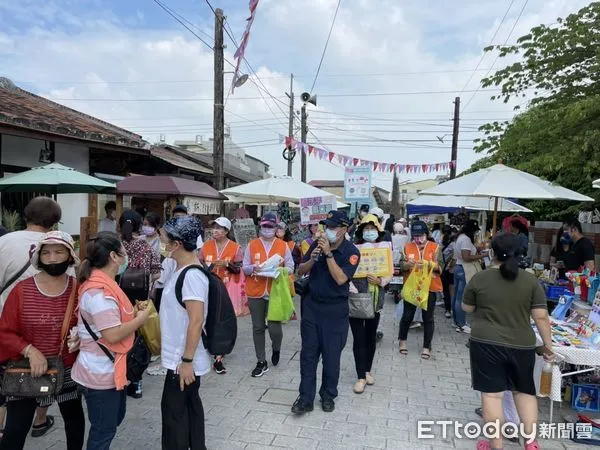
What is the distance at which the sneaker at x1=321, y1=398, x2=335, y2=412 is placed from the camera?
12.5 feet

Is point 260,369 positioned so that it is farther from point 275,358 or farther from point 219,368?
point 219,368

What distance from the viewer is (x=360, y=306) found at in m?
4.16

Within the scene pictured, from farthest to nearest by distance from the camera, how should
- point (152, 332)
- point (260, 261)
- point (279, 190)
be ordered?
1. point (279, 190)
2. point (260, 261)
3. point (152, 332)

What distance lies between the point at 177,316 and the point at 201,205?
8.16m

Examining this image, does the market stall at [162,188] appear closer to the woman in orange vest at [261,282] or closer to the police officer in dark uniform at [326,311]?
the woman in orange vest at [261,282]

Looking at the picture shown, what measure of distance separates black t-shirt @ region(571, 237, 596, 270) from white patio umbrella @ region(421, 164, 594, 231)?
2.16 ft

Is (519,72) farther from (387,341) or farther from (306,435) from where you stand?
(306,435)

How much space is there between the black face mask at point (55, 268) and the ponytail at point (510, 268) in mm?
2932

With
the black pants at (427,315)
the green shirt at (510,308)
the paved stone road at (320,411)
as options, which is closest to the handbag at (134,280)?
the paved stone road at (320,411)

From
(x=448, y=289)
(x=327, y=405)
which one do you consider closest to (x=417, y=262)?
(x=327, y=405)

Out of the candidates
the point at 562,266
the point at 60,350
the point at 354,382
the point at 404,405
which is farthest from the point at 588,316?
the point at 60,350

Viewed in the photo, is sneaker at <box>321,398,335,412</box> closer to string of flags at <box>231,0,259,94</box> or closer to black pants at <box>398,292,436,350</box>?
black pants at <box>398,292,436,350</box>

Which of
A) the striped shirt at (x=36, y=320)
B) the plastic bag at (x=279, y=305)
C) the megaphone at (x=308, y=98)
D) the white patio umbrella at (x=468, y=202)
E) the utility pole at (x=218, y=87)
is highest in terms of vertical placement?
the megaphone at (x=308, y=98)

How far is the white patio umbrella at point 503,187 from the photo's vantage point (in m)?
5.38
